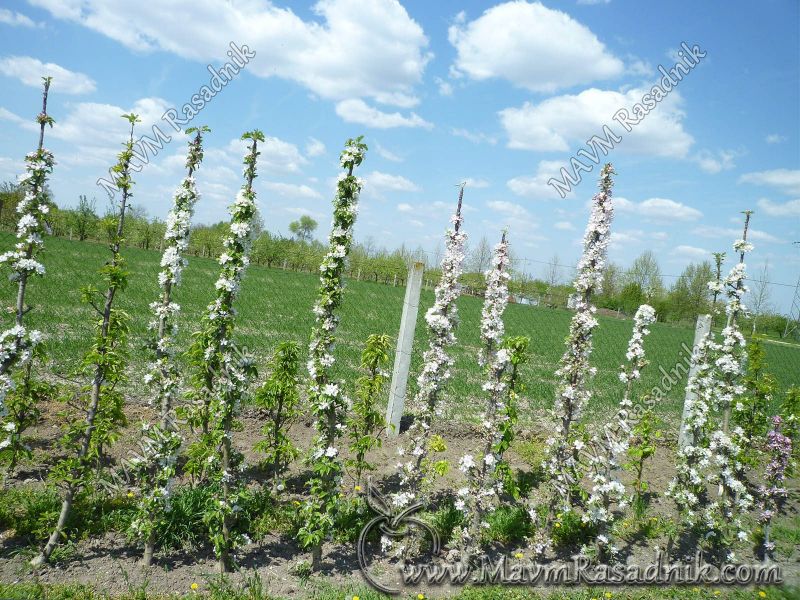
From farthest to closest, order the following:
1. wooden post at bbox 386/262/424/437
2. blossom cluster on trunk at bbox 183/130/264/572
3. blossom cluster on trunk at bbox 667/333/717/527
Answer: wooden post at bbox 386/262/424/437 → blossom cluster on trunk at bbox 667/333/717/527 → blossom cluster on trunk at bbox 183/130/264/572

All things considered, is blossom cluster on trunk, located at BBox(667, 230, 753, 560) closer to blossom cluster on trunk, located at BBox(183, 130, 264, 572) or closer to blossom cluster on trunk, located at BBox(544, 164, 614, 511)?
blossom cluster on trunk, located at BBox(544, 164, 614, 511)

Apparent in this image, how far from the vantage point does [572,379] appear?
5.66 m

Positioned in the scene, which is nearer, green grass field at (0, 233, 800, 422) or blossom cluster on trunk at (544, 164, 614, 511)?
blossom cluster on trunk at (544, 164, 614, 511)

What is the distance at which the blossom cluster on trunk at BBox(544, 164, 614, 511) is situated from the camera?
5430 millimetres

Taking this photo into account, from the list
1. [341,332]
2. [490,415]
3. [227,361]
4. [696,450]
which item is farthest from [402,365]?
[341,332]

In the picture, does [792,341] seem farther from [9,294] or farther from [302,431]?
[9,294]

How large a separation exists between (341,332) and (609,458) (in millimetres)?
12800

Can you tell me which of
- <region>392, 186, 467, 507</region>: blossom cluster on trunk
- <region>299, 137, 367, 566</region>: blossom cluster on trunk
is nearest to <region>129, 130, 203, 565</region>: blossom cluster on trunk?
<region>299, 137, 367, 566</region>: blossom cluster on trunk

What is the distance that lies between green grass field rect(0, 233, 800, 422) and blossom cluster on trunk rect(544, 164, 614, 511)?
163 inches

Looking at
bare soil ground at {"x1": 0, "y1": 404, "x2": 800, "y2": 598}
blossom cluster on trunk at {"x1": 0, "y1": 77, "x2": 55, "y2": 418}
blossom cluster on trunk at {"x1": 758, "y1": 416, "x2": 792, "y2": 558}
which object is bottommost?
bare soil ground at {"x1": 0, "y1": 404, "x2": 800, "y2": 598}

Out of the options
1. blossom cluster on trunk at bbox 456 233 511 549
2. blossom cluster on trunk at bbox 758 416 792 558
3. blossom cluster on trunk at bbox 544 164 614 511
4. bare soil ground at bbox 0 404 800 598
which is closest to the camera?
→ bare soil ground at bbox 0 404 800 598

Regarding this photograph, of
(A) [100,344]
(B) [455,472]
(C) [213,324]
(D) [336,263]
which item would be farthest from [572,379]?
(A) [100,344]

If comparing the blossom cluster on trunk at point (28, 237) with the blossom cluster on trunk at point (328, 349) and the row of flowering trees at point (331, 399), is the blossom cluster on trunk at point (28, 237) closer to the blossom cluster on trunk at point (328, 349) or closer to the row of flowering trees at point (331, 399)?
the row of flowering trees at point (331, 399)

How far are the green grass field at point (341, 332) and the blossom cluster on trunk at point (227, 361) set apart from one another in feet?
5.12
